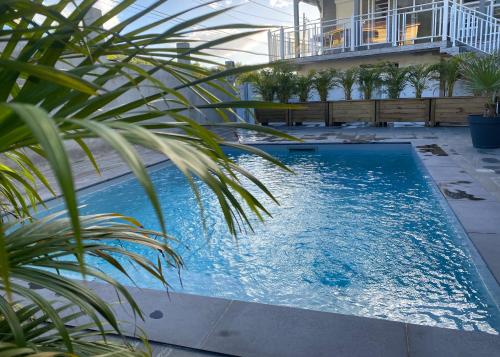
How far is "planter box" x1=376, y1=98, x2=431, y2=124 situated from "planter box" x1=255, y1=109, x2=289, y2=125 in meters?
2.70

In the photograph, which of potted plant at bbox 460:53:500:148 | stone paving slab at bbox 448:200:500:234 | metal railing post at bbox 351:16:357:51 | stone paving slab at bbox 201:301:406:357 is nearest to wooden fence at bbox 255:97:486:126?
metal railing post at bbox 351:16:357:51

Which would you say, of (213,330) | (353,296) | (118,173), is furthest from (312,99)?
(213,330)

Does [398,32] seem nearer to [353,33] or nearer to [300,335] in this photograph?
[353,33]

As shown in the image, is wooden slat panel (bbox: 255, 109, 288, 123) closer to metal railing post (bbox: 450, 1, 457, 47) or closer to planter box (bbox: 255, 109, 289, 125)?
planter box (bbox: 255, 109, 289, 125)

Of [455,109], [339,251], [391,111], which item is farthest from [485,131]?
[339,251]

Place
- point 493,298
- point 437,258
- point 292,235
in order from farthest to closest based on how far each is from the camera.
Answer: point 292,235 < point 437,258 < point 493,298

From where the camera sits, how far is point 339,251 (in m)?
3.78

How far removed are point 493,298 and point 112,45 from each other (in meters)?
2.53

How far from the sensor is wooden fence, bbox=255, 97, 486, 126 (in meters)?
10.4

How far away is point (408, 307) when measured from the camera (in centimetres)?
278

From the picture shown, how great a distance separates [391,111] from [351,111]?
1.06 meters

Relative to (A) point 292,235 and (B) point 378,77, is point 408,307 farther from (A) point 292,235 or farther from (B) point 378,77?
(B) point 378,77

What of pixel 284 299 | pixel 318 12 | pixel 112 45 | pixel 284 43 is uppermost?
pixel 318 12

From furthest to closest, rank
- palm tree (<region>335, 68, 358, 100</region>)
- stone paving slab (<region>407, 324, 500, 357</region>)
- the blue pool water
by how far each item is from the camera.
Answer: palm tree (<region>335, 68, 358, 100</region>) < the blue pool water < stone paving slab (<region>407, 324, 500, 357</region>)
